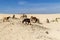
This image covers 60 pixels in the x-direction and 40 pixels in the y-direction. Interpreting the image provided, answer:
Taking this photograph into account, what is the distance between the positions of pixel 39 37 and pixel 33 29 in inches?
73.6

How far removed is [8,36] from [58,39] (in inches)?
142

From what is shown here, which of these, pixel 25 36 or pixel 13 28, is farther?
pixel 13 28

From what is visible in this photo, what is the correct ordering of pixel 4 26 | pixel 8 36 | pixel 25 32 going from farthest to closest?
pixel 4 26 < pixel 25 32 < pixel 8 36

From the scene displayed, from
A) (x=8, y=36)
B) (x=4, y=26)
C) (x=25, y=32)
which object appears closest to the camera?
(x=8, y=36)

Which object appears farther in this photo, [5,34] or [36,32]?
[36,32]

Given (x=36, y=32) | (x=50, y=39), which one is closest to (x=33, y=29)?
(x=36, y=32)

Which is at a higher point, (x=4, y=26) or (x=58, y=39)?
(x=4, y=26)

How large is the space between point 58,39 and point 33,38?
186 centimetres

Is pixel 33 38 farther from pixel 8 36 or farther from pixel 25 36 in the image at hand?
pixel 8 36

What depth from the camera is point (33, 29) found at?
1346cm

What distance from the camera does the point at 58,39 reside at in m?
11.8

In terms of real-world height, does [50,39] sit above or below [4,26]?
below

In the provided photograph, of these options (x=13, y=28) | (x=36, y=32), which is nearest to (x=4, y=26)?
(x=13, y=28)

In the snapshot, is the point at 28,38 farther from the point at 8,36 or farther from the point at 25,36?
the point at 8,36
